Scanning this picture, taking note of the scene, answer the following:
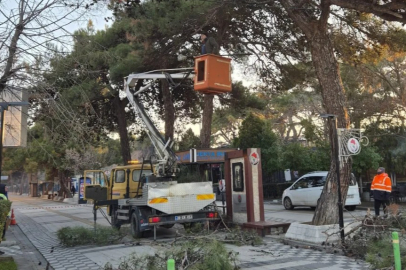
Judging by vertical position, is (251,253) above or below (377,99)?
below

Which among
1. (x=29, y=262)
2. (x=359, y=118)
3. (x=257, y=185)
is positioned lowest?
(x=29, y=262)

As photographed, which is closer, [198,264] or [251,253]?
[198,264]

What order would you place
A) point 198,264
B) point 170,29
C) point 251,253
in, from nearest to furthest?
1. point 198,264
2. point 251,253
3. point 170,29

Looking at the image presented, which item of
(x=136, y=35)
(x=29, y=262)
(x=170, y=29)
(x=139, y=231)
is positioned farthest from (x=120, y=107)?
(x=29, y=262)

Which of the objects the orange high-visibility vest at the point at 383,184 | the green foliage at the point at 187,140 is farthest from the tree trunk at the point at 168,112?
the green foliage at the point at 187,140

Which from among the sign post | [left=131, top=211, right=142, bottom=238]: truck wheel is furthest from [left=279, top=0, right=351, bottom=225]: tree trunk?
[left=131, top=211, right=142, bottom=238]: truck wheel

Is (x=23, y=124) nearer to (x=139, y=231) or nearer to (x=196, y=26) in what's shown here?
(x=139, y=231)

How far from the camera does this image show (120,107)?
72.3 ft

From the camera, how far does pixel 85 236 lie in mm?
10977

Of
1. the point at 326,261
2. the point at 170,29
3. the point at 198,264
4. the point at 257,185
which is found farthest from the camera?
the point at 170,29

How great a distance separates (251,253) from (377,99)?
16.4m

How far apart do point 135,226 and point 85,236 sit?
1.40 metres

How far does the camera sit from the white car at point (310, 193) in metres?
16.7

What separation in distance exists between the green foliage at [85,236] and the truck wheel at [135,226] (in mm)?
566
